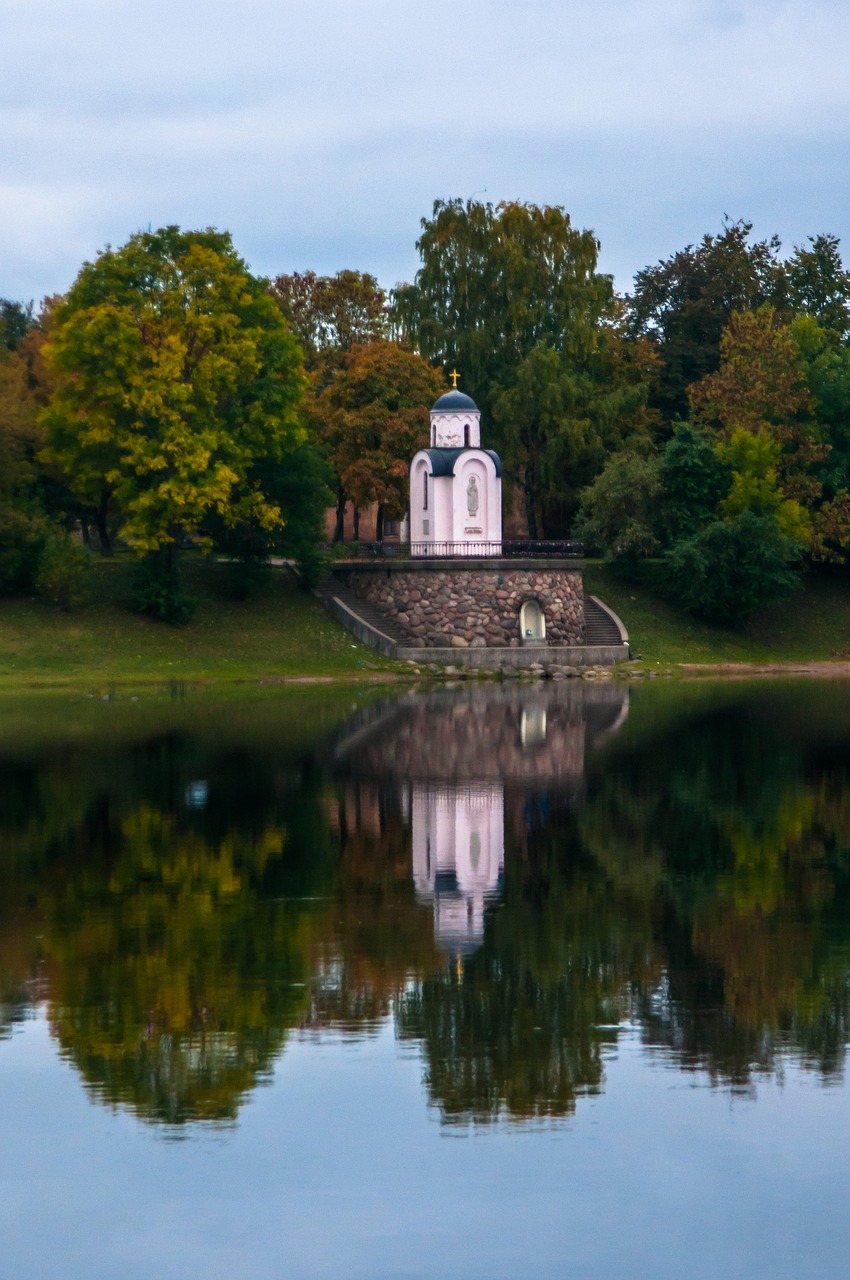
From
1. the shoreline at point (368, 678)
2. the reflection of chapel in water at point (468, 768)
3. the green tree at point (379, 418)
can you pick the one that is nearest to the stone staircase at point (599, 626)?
the shoreline at point (368, 678)

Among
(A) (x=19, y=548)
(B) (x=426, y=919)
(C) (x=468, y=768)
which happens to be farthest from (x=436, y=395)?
(B) (x=426, y=919)

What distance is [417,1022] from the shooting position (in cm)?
1223

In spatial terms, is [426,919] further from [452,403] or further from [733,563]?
[733,563]

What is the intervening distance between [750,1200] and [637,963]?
4.91 m

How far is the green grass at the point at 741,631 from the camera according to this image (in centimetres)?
6025

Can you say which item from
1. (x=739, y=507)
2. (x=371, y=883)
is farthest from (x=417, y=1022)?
(x=739, y=507)

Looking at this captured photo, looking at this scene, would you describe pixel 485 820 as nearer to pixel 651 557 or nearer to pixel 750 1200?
pixel 750 1200

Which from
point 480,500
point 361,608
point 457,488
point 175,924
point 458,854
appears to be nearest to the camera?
point 175,924

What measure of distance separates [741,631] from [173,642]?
73.8 feet

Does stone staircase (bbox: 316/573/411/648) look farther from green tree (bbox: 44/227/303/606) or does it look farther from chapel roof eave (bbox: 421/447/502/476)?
chapel roof eave (bbox: 421/447/502/476)

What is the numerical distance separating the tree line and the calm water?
3235 centimetres

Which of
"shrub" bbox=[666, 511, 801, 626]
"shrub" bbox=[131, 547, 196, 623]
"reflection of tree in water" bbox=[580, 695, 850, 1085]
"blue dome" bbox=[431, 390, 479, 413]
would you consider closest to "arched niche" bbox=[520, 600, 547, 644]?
"shrub" bbox=[666, 511, 801, 626]

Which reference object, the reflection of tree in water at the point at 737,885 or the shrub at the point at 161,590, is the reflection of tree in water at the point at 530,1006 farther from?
the shrub at the point at 161,590

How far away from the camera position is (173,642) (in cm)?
5438
